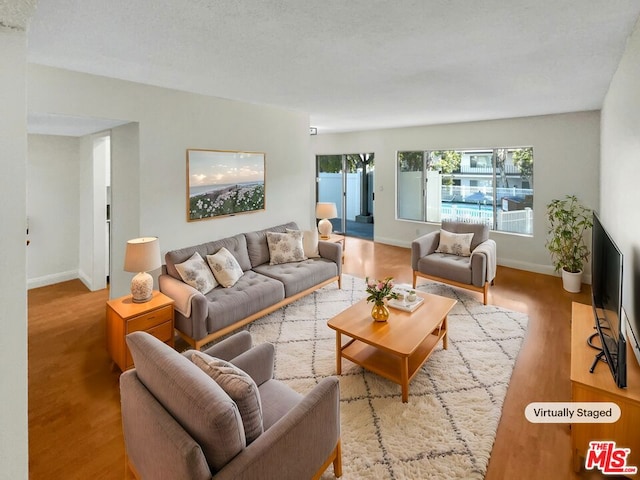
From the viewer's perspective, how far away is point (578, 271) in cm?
478

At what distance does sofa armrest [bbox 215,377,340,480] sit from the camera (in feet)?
4.49

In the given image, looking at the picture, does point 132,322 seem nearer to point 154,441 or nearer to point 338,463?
point 154,441

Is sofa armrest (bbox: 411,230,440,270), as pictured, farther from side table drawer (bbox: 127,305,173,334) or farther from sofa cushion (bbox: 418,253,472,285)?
side table drawer (bbox: 127,305,173,334)

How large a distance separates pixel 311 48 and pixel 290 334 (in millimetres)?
2599

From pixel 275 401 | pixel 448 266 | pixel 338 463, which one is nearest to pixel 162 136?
pixel 275 401

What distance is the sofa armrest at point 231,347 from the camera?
2080 mm

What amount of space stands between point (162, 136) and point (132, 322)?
197cm

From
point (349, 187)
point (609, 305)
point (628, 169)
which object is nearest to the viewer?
point (609, 305)

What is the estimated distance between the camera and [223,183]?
4.31 meters

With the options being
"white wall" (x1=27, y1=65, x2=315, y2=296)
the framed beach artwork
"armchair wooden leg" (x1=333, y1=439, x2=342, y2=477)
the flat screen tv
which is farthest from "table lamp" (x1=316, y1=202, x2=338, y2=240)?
"armchair wooden leg" (x1=333, y1=439, x2=342, y2=477)

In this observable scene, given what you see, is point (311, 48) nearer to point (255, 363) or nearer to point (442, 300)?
point (255, 363)

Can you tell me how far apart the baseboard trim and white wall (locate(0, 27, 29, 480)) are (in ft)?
15.1

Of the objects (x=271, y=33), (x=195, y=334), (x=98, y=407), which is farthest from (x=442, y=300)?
(x=98, y=407)

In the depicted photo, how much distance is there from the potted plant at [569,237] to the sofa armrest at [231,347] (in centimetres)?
471
